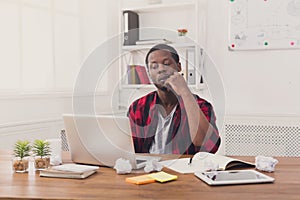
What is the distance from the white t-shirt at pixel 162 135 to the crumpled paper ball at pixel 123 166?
404 millimetres

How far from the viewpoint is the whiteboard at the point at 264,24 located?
328 centimetres

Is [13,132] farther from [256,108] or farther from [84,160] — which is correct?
[256,108]

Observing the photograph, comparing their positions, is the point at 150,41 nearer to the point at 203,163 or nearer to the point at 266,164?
the point at 203,163

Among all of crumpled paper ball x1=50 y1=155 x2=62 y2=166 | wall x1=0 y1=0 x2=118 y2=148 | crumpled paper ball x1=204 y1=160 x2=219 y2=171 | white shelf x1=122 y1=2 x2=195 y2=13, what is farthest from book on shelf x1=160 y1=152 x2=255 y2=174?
white shelf x1=122 y1=2 x2=195 y2=13

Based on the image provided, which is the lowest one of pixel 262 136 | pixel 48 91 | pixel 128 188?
pixel 262 136

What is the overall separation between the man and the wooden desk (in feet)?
1.33

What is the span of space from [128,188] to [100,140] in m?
0.33

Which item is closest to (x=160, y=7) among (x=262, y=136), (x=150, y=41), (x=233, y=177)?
(x=150, y=41)

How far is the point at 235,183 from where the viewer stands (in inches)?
51.8

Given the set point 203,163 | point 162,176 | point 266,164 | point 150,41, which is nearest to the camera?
point 162,176

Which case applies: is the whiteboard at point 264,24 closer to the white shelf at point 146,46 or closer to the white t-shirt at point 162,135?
the white shelf at point 146,46

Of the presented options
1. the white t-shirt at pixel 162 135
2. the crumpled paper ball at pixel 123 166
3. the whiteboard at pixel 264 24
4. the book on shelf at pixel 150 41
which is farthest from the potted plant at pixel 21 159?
the whiteboard at pixel 264 24

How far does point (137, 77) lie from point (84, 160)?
825 mm

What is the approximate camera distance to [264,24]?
3.36 metres
